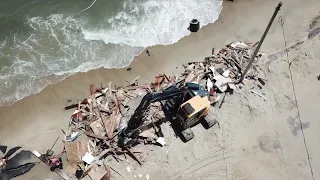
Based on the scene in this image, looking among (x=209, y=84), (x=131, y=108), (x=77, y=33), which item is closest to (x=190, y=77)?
(x=209, y=84)

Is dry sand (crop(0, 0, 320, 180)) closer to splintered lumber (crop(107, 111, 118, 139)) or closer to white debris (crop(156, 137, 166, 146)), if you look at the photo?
white debris (crop(156, 137, 166, 146))

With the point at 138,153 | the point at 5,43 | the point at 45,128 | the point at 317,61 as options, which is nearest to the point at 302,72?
the point at 317,61

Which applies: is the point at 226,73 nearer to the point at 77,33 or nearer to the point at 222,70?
the point at 222,70

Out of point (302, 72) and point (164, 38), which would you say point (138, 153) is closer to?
point (164, 38)

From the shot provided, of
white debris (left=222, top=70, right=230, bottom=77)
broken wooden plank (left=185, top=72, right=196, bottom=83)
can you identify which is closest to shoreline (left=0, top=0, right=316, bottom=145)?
broken wooden plank (left=185, top=72, right=196, bottom=83)

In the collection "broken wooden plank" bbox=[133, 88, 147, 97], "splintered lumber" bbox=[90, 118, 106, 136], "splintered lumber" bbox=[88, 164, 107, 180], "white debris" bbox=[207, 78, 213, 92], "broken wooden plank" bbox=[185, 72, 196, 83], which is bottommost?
"splintered lumber" bbox=[88, 164, 107, 180]
